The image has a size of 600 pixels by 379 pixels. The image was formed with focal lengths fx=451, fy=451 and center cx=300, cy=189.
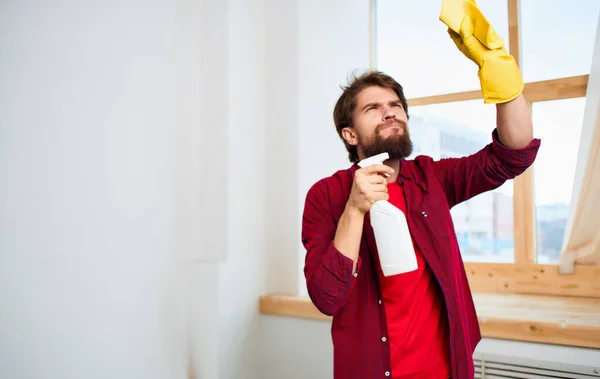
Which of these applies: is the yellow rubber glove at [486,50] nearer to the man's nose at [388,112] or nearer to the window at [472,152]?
the man's nose at [388,112]

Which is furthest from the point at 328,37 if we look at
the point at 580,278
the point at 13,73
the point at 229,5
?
the point at 580,278

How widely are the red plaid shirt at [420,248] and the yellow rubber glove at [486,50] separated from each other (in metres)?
0.14

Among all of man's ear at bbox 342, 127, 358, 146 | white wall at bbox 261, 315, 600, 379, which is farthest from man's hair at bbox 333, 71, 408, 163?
white wall at bbox 261, 315, 600, 379

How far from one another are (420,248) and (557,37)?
183 centimetres

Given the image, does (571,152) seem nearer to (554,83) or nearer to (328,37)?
(554,83)

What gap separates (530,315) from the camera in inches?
65.3

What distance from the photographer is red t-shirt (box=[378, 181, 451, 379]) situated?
3.56 ft

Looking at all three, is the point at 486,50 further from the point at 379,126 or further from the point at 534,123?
the point at 534,123

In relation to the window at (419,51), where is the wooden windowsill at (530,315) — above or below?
below

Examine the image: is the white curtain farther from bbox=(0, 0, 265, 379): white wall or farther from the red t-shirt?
bbox=(0, 0, 265, 379): white wall

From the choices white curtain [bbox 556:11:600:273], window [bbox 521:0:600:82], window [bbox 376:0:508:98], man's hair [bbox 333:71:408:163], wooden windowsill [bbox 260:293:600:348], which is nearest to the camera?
man's hair [bbox 333:71:408:163]

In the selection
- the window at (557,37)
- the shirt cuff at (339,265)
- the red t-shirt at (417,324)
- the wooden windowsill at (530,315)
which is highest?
the window at (557,37)

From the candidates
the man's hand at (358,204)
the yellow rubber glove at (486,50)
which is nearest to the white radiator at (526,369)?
the man's hand at (358,204)

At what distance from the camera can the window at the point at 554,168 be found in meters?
2.30
